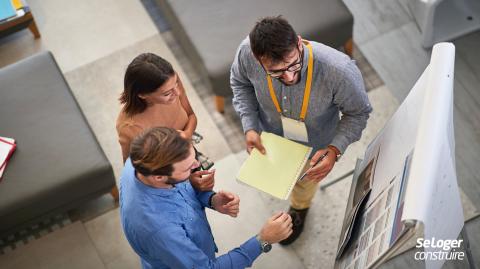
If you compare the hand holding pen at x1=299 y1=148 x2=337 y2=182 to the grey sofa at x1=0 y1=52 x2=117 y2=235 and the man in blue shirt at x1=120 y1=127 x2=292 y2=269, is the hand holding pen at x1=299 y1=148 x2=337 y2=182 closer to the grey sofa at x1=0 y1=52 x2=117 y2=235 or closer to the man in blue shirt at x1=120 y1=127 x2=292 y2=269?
the man in blue shirt at x1=120 y1=127 x2=292 y2=269

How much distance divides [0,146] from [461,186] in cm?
279

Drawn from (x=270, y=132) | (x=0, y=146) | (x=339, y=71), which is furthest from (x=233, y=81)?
(x=0, y=146)

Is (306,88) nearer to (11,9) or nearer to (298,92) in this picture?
(298,92)

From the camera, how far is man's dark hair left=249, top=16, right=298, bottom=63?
2236mm

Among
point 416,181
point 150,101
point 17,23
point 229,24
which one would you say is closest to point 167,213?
point 150,101

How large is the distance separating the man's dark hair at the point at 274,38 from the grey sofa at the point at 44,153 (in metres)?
1.61

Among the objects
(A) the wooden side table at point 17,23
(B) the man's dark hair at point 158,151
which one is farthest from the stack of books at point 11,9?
(B) the man's dark hair at point 158,151

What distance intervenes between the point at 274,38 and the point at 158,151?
0.60 m

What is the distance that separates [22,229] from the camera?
3.75 meters

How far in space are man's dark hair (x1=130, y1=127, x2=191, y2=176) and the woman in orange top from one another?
279 millimetres

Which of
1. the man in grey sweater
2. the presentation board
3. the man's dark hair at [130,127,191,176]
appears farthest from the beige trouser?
the man's dark hair at [130,127,191,176]

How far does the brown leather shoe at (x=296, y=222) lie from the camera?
3568 mm

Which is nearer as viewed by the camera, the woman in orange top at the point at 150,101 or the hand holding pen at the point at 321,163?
the woman in orange top at the point at 150,101

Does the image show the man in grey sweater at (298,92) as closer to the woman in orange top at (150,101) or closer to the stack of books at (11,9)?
the woman in orange top at (150,101)
